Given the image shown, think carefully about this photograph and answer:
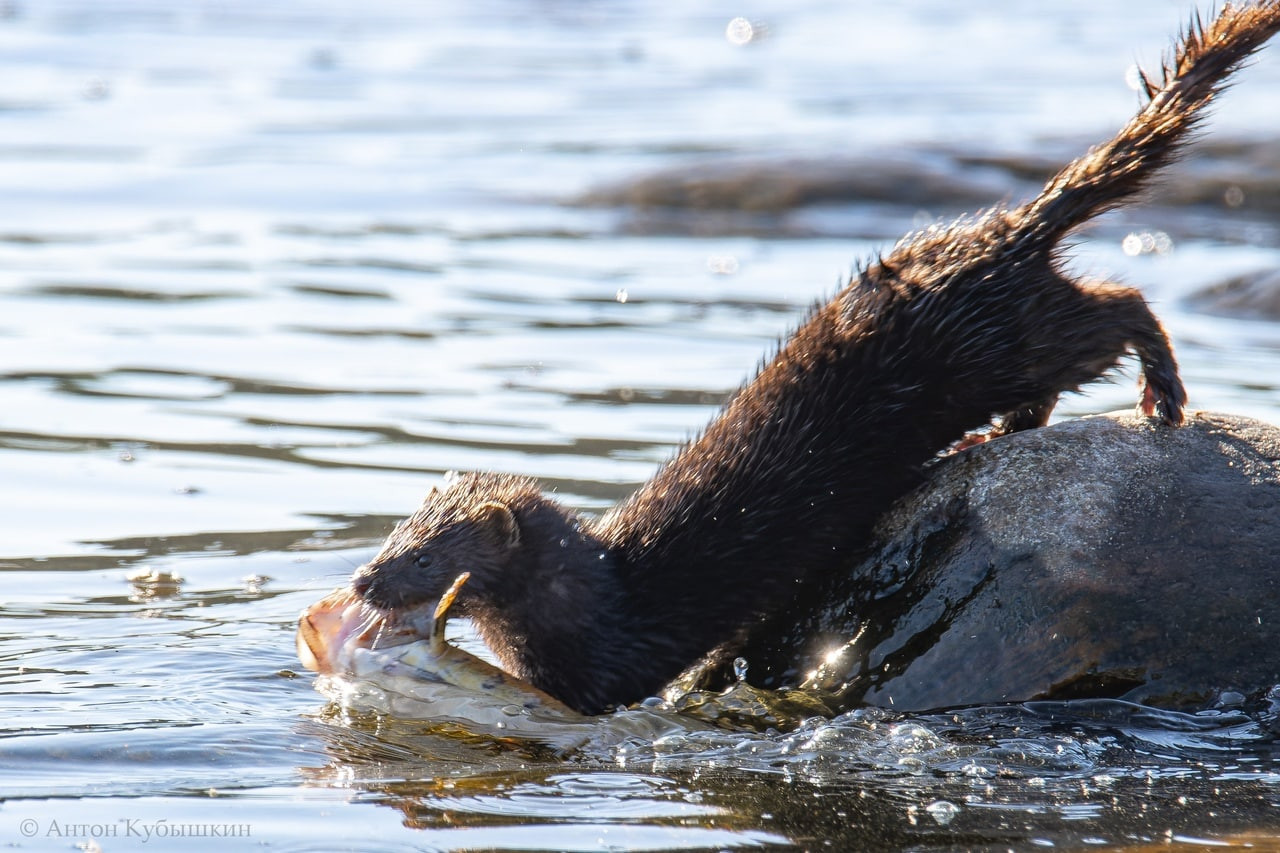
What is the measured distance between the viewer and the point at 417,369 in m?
9.55

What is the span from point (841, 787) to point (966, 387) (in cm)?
155

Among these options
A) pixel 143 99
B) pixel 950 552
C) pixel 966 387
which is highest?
pixel 143 99

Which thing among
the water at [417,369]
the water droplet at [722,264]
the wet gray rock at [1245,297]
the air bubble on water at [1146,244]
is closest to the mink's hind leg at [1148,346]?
the water at [417,369]

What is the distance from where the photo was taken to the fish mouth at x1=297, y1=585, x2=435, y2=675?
5.40 meters

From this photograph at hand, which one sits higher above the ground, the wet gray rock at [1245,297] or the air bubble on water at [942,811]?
the wet gray rock at [1245,297]

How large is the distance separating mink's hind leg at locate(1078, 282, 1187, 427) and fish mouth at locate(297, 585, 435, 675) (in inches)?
94.6

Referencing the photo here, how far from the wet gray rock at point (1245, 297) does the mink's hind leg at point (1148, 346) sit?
19.3 feet

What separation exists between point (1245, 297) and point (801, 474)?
6.81m

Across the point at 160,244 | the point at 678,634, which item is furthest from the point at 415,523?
the point at 160,244

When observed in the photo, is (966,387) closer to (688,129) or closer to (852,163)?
(852,163)

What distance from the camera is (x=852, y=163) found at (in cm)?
1469

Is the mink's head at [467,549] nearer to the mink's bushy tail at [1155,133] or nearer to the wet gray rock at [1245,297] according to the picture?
the mink's bushy tail at [1155,133]

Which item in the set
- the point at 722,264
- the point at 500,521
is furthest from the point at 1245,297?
the point at 500,521

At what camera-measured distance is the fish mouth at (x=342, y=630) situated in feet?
17.7
